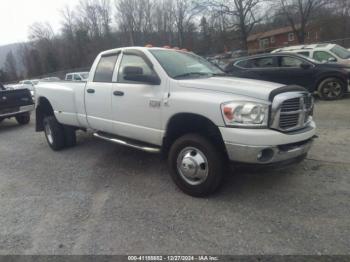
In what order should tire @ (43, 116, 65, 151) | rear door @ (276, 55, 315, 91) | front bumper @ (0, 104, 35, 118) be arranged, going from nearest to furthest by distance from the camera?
tire @ (43, 116, 65, 151) → front bumper @ (0, 104, 35, 118) → rear door @ (276, 55, 315, 91)

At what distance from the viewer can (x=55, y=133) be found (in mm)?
6668

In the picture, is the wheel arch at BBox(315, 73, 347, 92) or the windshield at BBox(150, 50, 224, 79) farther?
the wheel arch at BBox(315, 73, 347, 92)

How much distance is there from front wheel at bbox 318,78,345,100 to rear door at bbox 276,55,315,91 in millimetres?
363

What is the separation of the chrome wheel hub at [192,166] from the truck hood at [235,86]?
0.78 meters

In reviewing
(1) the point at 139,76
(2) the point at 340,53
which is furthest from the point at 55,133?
(2) the point at 340,53

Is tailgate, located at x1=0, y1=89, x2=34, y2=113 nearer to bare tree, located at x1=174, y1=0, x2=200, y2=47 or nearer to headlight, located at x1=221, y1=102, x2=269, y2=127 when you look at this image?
headlight, located at x1=221, y1=102, x2=269, y2=127

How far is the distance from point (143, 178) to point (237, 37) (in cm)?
4140

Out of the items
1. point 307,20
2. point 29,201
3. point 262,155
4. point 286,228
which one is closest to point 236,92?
point 262,155

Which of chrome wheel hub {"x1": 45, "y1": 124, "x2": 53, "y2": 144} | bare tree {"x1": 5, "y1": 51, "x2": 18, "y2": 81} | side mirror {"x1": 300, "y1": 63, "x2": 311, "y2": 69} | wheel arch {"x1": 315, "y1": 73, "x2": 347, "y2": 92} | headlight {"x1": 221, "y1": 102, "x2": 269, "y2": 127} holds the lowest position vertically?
chrome wheel hub {"x1": 45, "y1": 124, "x2": 53, "y2": 144}

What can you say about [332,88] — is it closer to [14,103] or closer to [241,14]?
[14,103]

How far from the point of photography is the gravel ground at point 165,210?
10.2 ft

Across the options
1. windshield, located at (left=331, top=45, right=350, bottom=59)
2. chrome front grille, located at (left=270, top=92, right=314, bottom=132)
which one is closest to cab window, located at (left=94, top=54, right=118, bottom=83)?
chrome front grille, located at (left=270, top=92, right=314, bottom=132)

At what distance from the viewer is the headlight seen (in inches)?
138

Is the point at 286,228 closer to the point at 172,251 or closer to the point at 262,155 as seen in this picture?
the point at 262,155
